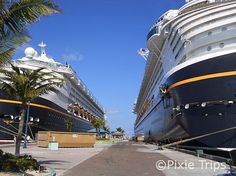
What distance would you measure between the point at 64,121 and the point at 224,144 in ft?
124

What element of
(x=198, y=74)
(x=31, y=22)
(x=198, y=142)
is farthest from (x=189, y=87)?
(x=31, y=22)

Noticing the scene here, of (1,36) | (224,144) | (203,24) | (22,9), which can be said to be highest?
(203,24)

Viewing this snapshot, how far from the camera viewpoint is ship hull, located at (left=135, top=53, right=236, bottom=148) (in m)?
17.8

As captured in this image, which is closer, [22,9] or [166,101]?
[22,9]

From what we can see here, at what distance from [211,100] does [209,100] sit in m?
0.14

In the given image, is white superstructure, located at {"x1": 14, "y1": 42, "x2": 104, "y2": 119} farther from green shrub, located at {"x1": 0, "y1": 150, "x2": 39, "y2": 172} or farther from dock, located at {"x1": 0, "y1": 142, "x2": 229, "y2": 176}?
green shrub, located at {"x1": 0, "y1": 150, "x2": 39, "y2": 172}

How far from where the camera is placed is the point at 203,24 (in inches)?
904

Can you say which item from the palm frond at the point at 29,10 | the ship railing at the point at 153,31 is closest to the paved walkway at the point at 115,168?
the palm frond at the point at 29,10

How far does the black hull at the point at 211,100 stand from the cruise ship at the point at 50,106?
894 cm

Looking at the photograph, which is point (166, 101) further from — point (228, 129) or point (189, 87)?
point (228, 129)

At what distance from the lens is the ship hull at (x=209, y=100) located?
703 inches

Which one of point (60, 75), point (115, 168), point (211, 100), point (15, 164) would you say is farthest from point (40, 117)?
point (15, 164)

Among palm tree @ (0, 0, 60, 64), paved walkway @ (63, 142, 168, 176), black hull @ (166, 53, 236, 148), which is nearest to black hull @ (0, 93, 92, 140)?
paved walkway @ (63, 142, 168, 176)

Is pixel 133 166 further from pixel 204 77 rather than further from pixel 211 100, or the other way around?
pixel 204 77
